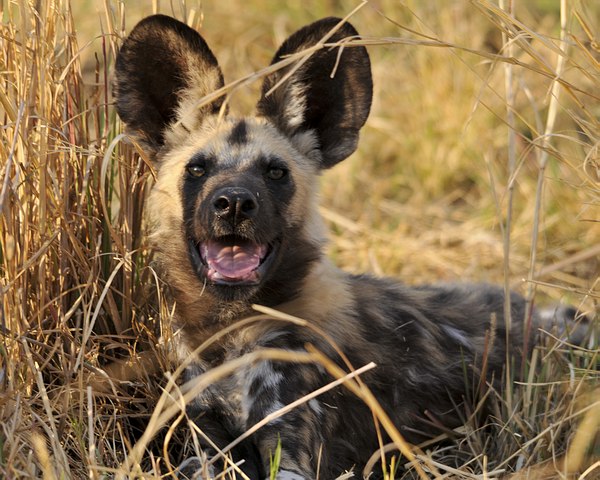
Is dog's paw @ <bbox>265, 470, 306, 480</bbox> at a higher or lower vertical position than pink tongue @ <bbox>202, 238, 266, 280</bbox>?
lower

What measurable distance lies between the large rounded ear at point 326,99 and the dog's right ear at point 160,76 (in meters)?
0.26

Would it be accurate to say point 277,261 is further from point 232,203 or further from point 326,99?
point 326,99

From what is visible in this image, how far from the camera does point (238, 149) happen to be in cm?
366

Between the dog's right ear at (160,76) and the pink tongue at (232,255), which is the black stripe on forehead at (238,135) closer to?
the dog's right ear at (160,76)

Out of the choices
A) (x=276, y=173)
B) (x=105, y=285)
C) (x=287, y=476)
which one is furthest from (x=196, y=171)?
(x=287, y=476)

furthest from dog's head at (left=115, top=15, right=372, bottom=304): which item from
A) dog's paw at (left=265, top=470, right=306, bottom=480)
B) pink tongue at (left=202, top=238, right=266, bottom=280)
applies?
dog's paw at (left=265, top=470, right=306, bottom=480)

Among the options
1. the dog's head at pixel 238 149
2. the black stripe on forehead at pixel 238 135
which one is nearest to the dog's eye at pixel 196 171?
the dog's head at pixel 238 149

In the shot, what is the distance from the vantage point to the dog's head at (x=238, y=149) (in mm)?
3424

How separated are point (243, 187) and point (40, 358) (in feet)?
3.00

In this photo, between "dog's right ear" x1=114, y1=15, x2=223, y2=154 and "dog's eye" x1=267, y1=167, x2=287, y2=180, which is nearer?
"dog's right ear" x1=114, y1=15, x2=223, y2=154

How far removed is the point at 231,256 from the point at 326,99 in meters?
0.81

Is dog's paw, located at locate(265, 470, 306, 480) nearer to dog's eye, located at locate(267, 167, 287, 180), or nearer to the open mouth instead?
the open mouth

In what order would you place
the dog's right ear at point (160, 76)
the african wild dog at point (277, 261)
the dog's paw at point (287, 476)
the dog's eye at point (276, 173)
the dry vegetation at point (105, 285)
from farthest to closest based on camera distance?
the dog's eye at point (276, 173), the dog's right ear at point (160, 76), the african wild dog at point (277, 261), the dog's paw at point (287, 476), the dry vegetation at point (105, 285)

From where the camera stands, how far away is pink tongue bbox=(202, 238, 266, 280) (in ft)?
11.3
